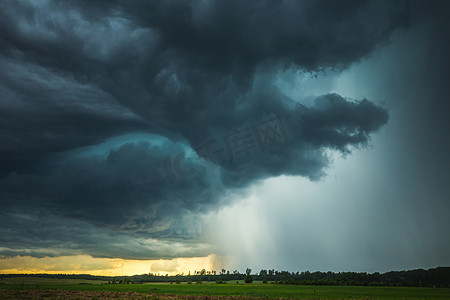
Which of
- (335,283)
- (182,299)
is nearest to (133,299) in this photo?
(182,299)

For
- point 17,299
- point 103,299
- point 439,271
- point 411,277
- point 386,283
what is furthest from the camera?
point 411,277

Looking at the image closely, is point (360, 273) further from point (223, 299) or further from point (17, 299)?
point (17, 299)

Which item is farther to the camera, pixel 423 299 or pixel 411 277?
pixel 411 277

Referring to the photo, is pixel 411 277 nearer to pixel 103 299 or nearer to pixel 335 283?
pixel 335 283

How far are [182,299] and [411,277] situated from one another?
19191 cm

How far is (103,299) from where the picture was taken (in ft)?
200

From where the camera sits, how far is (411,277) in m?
199

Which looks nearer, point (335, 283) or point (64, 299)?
point (64, 299)

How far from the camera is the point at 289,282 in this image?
620 feet

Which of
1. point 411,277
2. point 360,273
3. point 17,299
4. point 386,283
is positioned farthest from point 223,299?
point 411,277

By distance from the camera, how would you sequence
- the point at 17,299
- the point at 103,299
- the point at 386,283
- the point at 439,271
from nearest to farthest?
the point at 17,299 < the point at 103,299 < the point at 386,283 < the point at 439,271

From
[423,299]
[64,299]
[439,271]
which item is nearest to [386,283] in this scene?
[439,271]

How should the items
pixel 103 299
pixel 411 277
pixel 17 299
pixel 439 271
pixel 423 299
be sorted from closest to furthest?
1. pixel 17 299
2. pixel 103 299
3. pixel 423 299
4. pixel 439 271
5. pixel 411 277

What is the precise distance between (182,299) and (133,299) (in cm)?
950
